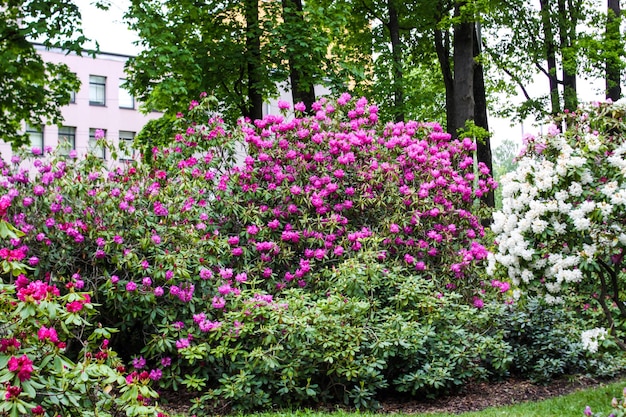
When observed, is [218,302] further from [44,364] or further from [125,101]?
[125,101]

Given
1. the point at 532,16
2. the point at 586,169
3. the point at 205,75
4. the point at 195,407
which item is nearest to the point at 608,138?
the point at 586,169

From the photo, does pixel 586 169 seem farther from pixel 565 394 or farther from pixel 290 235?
pixel 290 235

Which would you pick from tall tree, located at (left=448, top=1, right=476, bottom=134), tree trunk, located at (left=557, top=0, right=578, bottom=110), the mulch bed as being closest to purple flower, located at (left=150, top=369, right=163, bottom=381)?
the mulch bed

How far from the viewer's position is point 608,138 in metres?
6.36

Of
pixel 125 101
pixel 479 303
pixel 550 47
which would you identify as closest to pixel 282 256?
pixel 479 303

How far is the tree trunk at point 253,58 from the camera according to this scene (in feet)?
52.2

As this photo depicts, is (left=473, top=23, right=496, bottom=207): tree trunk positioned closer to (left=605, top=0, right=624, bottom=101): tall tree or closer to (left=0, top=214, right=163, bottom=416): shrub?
(left=605, top=0, right=624, bottom=101): tall tree

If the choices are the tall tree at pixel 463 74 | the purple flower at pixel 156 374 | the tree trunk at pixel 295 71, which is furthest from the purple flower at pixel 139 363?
the tall tree at pixel 463 74

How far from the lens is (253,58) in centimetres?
1591

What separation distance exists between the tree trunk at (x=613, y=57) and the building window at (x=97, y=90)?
3481 centimetres

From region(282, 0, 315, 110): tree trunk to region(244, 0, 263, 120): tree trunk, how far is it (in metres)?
0.77

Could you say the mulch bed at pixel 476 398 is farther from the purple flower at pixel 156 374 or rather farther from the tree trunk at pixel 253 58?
the tree trunk at pixel 253 58

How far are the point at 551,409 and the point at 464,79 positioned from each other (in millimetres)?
9093

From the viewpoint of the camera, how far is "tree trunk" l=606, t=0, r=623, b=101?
1712 cm
